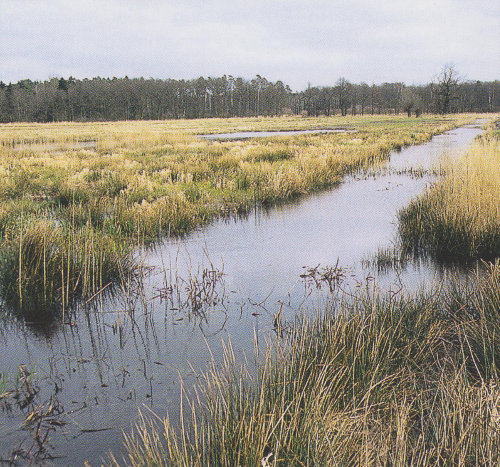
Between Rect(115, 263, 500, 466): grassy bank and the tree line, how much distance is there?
91.5m

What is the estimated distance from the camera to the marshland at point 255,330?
265 cm

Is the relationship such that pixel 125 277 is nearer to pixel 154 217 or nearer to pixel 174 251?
pixel 174 251

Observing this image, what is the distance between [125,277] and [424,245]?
191 inches

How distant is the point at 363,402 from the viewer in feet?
10.3

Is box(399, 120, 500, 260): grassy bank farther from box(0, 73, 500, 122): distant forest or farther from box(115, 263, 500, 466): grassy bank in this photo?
box(0, 73, 500, 122): distant forest

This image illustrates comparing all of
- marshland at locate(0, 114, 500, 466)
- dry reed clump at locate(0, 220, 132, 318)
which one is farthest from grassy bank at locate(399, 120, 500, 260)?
dry reed clump at locate(0, 220, 132, 318)

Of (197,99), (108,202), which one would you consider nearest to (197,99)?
(197,99)

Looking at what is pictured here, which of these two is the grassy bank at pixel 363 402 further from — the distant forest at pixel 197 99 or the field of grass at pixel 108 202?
the distant forest at pixel 197 99

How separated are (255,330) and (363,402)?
5.06ft

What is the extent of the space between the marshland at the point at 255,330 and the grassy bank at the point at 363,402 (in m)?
0.02

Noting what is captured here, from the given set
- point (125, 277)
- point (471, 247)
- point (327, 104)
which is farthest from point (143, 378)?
point (327, 104)

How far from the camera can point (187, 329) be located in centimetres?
495

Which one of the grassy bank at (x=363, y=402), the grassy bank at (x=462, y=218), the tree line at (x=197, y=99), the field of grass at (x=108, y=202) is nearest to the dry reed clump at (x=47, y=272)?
the field of grass at (x=108, y=202)

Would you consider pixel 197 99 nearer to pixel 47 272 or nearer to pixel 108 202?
pixel 108 202
